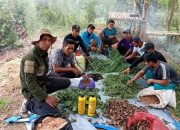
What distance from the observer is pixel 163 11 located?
1218 cm

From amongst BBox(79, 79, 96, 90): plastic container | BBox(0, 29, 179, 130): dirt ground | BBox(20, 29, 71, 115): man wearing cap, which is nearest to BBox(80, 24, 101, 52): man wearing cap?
BBox(0, 29, 179, 130): dirt ground

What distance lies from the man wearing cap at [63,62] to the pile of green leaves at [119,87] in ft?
2.25

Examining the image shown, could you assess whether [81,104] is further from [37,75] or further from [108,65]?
[108,65]

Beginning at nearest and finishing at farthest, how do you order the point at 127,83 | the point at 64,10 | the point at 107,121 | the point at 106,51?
the point at 107,121 → the point at 127,83 → the point at 106,51 → the point at 64,10

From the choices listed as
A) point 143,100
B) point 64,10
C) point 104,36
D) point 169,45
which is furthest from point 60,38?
point 143,100

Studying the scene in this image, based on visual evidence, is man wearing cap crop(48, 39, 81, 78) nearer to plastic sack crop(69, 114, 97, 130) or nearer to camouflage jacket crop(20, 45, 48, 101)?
camouflage jacket crop(20, 45, 48, 101)

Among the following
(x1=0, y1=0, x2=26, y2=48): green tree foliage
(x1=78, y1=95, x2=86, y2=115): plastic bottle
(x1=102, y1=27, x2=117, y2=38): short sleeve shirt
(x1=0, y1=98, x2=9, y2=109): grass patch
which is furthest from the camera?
(x1=0, y1=0, x2=26, y2=48): green tree foliage

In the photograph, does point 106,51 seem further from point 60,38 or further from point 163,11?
point 163,11

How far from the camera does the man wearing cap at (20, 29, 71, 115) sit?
370 cm

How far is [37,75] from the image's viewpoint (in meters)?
3.96

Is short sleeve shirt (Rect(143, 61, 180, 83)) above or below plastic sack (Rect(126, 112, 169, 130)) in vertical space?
above

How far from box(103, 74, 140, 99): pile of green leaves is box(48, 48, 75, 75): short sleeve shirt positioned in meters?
0.90

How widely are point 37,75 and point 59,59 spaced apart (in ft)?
4.06

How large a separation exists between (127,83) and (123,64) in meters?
1.36
